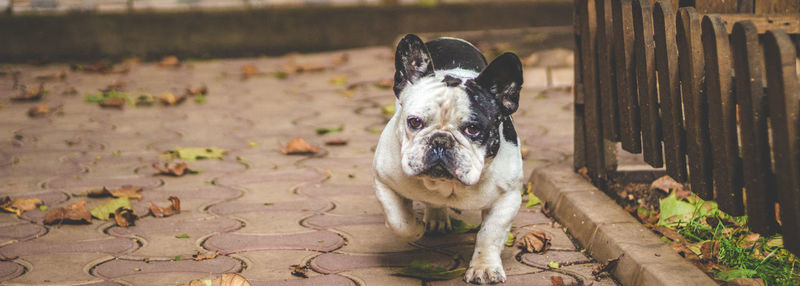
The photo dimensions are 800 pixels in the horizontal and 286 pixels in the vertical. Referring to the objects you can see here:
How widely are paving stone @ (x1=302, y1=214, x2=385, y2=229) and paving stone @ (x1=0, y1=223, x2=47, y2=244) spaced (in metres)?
1.10

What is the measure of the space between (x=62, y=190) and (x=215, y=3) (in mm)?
4855

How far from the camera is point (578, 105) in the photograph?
3.97 m

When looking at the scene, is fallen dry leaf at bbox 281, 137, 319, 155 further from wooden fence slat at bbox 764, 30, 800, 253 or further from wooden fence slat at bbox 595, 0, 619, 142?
wooden fence slat at bbox 764, 30, 800, 253

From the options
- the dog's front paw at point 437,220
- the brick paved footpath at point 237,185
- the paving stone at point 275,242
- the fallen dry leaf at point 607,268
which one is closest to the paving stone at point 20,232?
the brick paved footpath at point 237,185

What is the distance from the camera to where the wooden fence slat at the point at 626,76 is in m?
3.33

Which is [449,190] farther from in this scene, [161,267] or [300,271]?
[161,267]

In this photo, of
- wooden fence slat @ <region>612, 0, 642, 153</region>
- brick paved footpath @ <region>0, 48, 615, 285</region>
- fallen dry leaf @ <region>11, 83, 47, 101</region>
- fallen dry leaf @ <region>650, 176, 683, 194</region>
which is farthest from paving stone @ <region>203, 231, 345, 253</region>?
fallen dry leaf @ <region>11, 83, 47, 101</region>

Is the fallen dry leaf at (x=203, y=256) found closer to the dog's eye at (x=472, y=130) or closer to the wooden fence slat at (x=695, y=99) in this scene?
the dog's eye at (x=472, y=130)

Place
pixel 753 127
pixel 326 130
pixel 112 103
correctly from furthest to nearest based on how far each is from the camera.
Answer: pixel 112 103, pixel 326 130, pixel 753 127

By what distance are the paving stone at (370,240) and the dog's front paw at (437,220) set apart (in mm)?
161

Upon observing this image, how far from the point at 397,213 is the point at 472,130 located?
471mm

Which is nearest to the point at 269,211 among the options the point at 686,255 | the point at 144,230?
the point at 144,230

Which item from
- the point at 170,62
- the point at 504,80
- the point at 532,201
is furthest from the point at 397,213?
the point at 170,62

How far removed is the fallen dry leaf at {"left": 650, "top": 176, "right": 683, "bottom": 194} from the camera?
383cm
